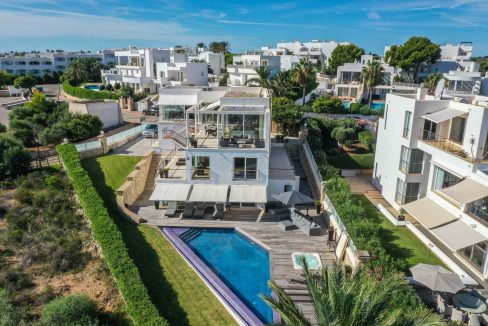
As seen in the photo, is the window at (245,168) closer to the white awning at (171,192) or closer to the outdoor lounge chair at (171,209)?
the white awning at (171,192)

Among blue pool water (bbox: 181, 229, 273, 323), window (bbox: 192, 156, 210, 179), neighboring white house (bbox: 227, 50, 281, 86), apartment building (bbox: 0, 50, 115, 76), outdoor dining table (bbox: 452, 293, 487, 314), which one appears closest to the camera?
outdoor dining table (bbox: 452, 293, 487, 314)

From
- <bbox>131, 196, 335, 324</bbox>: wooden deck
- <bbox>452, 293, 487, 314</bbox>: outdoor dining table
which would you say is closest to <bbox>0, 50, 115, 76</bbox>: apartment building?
<bbox>131, 196, 335, 324</bbox>: wooden deck

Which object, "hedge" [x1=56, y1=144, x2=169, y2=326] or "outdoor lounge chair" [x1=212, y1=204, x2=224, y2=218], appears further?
"outdoor lounge chair" [x1=212, y1=204, x2=224, y2=218]

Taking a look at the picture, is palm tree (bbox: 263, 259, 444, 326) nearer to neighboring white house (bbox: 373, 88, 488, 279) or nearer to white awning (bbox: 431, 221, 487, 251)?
white awning (bbox: 431, 221, 487, 251)

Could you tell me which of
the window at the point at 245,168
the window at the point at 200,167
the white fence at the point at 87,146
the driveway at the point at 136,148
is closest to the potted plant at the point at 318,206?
the window at the point at 245,168

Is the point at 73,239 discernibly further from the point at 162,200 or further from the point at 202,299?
the point at 202,299

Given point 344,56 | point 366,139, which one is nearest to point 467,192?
point 366,139

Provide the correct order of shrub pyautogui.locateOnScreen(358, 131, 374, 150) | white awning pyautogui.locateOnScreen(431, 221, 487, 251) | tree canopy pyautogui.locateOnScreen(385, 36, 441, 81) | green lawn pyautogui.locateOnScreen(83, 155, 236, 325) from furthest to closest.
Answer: tree canopy pyautogui.locateOnScreen(385, 36, 441, 81)
shrub pyautogui.locateOnScreen(358, 131, 374, 150)
white awning pyautogui.locateOnScreen(431, 221, 487, 251)
green lawn pyautogui.locateOnScreen(83, 155, 236, 325)

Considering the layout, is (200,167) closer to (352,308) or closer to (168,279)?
(168,279)

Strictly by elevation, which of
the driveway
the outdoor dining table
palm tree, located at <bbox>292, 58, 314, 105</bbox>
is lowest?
the outdoor dining table
